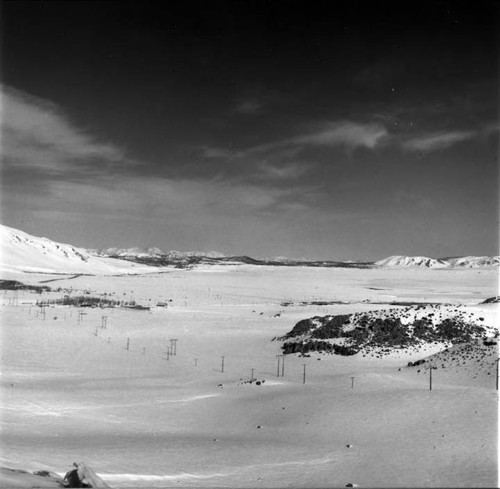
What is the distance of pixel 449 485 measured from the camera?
399 inches

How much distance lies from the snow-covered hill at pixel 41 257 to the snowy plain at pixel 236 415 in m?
80.1

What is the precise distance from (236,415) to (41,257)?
122 m

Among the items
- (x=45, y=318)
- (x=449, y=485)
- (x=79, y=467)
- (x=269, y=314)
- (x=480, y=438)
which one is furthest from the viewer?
(x=269, y=314)

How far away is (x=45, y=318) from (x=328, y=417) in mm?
31887

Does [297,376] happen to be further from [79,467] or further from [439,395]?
[79,467]

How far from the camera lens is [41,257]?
421ft

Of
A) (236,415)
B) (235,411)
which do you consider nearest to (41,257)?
(235,411)

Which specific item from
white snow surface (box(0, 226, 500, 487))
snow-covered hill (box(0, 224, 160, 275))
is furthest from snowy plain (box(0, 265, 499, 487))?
snow-covered hill (box(0, 224, 160, 275))

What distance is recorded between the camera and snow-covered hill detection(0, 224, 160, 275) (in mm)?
113562

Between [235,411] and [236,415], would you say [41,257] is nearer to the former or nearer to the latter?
[235,411]

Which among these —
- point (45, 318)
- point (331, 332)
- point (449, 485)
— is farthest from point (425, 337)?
point (45, 318)

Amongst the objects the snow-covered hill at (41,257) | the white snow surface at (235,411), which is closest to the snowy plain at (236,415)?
the white snow surface at (235,411)

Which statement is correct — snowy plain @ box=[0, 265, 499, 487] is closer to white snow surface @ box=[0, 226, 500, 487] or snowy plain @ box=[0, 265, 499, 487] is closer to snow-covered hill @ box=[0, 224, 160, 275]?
white snow surface @ box=[0, 226, 500, 487]

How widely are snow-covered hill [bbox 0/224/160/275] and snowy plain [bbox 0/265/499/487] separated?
8014cm
